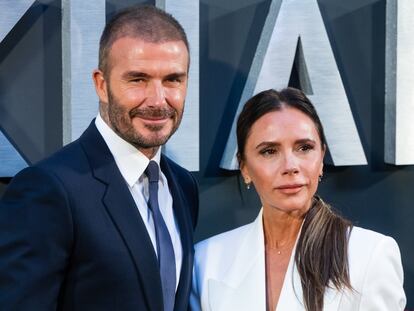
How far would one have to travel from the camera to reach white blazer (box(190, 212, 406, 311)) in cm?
187

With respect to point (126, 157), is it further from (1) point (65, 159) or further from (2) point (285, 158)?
(2) point (285, 158)

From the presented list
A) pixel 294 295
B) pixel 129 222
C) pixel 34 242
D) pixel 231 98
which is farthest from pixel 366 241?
pixel 231 98

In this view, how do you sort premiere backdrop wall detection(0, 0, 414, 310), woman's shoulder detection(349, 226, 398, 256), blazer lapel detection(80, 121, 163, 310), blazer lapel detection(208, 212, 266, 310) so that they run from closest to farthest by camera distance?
1. blazer lapel detection(80, 121, 163, 310)
2. woman's shoulder detection(349, 226, 398, 256)
3. blazer lapel detection(208, 212, 266, 310)
4. premiere backdrop wall detection(0, 0, 414, 310)

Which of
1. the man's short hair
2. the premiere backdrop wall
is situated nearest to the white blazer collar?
the man's short hair

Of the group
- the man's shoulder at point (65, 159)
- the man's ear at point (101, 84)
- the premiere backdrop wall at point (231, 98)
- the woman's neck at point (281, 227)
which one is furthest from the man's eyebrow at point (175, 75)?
the premiere backdrop wall at point (231, 98)

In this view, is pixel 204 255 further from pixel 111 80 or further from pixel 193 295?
pixel 111 80

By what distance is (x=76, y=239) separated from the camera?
5.66 feet

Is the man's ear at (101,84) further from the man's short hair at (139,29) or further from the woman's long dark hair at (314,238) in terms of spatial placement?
the woman's long dark hair at (314,238)

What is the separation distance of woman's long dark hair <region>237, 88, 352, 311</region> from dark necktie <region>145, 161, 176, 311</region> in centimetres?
36

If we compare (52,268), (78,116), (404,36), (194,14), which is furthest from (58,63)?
(404,36)

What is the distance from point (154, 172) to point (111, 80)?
0.92 feet

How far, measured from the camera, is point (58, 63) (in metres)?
2.79

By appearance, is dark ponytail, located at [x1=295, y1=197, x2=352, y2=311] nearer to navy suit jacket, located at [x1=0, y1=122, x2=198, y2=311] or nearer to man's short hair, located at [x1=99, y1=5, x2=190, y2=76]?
navy suit jacket, located at [x1=0, y1=122, x2=198, y2=311]

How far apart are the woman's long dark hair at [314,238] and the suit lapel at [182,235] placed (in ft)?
0.74
